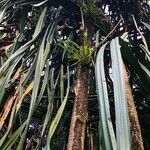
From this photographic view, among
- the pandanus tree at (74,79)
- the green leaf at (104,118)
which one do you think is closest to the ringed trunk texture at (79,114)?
the pandanus tree at (74,79)

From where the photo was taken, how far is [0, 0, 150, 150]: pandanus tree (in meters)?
1.00

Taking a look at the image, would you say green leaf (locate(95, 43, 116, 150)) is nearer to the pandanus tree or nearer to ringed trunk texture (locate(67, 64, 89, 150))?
the pandanus tree

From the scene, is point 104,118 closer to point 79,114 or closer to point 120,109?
point 120,109

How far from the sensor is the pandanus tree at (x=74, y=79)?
3.29 feet

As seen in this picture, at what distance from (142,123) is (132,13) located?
23.4 inches

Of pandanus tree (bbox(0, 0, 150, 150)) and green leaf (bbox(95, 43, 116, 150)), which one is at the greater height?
pandanus tree (bbox(0, 0, 150, 150))

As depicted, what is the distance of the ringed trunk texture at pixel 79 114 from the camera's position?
1.05 m

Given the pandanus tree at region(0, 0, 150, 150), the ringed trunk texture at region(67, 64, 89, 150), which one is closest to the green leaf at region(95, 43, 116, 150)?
the pandanus tree at region(0, 0, 150, 150)

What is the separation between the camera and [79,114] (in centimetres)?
114

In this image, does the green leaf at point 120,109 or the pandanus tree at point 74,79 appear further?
the pandanus tree at point 74,79

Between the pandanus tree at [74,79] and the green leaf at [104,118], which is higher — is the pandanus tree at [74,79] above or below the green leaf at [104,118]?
above

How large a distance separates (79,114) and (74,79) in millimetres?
435

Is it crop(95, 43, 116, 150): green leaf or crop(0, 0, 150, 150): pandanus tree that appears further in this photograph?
crop(0, 0, 150, 150): pandanus tree

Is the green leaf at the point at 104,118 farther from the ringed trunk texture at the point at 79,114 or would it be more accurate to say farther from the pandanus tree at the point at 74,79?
the ringed trunk texture at the point at 79,114
